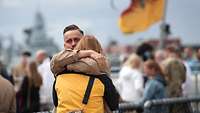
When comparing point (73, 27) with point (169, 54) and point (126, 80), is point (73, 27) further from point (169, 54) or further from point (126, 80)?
point (169, 54)

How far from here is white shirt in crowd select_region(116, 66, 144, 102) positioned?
12047 mm

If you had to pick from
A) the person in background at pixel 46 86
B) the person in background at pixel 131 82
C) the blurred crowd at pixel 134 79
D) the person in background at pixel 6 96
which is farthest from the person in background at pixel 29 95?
the person in background at pixel 6 96

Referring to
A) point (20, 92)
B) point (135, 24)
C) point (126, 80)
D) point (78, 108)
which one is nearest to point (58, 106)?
point (78, 108)

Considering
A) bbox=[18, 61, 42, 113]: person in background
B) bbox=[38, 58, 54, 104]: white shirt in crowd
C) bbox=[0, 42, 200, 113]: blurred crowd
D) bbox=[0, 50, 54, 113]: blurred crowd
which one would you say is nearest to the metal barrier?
bbox=[0, 42, 200, 113]: blurred crowd

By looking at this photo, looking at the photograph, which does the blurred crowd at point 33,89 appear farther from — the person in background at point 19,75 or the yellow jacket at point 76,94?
the yellow jacket at point 76,94

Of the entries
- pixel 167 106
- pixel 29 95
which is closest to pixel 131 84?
pixel 29 95

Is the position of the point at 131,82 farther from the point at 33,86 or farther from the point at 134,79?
the point at 33,86

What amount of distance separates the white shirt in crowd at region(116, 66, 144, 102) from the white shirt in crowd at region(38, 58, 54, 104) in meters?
1.33

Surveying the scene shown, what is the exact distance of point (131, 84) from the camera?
12156 millimetres

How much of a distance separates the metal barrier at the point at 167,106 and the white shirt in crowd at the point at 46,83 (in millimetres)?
3627

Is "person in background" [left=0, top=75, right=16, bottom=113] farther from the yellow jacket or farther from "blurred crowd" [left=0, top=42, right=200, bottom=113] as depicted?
"blurred crowd" [left=0, top=42, right=200, bottom=113]

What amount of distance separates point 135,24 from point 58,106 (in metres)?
14.7

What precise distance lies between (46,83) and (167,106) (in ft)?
14.1

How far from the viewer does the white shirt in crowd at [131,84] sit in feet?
39.5
